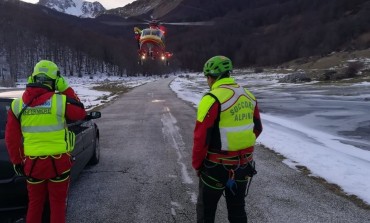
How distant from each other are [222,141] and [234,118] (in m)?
0.23

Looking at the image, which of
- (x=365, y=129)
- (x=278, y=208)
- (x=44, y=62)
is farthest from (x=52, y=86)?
(x=365, y=129)

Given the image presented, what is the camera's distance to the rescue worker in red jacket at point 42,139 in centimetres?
390

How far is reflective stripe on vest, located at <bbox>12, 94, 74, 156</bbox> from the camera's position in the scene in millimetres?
3896

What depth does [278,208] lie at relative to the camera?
5.81 meters

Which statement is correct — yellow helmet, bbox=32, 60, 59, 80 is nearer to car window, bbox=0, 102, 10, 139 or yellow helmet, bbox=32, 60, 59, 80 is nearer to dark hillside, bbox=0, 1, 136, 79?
car window, bbox=0, 102, 10, 139

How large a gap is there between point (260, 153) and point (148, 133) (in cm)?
421

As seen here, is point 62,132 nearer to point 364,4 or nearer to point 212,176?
point 212,176

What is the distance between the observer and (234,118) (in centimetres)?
382

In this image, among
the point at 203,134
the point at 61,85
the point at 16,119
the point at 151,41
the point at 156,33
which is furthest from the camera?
the point at 156,33

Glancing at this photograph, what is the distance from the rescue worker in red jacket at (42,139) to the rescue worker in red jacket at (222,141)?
126cm

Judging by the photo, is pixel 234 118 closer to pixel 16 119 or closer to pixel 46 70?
pixel 46 70

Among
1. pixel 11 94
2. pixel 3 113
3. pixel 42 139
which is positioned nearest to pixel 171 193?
pixel 3 113

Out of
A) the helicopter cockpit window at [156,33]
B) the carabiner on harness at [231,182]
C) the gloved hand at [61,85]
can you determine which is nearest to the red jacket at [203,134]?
the carabiner on harness at [231,182]

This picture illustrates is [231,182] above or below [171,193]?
above
